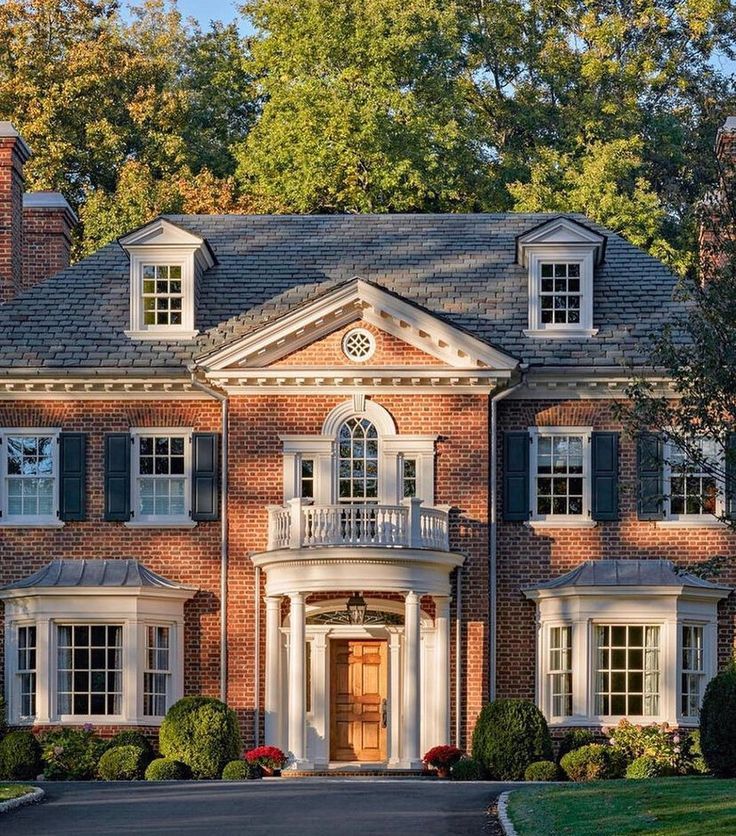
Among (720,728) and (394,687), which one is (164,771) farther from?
(720,728)

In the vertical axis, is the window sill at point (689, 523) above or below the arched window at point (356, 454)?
below

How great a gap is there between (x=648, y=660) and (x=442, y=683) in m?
3.50

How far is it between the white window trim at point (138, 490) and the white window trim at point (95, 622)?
4.13 ft

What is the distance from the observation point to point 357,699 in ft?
121

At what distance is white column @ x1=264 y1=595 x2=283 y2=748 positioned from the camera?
1403 inches

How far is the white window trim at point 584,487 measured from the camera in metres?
36.5

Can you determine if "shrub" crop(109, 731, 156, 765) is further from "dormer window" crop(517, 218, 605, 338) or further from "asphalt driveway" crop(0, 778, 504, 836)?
"dormer window" crop(517, 218, 605, 338)

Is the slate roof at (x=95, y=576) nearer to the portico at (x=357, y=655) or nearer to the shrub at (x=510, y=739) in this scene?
the portico at (x=357, y=655)

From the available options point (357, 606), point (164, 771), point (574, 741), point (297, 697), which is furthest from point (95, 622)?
point (574, 741)

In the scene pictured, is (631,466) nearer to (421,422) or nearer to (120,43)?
(421,422)

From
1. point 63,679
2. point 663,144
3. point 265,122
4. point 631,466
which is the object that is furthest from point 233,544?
point 663,144

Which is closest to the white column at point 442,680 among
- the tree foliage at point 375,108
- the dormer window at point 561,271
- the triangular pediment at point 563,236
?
the dormer window at point 561,271

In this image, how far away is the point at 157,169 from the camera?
184 feet

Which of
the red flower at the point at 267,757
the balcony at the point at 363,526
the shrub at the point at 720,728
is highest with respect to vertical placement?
the balcony at the point at 363,526
